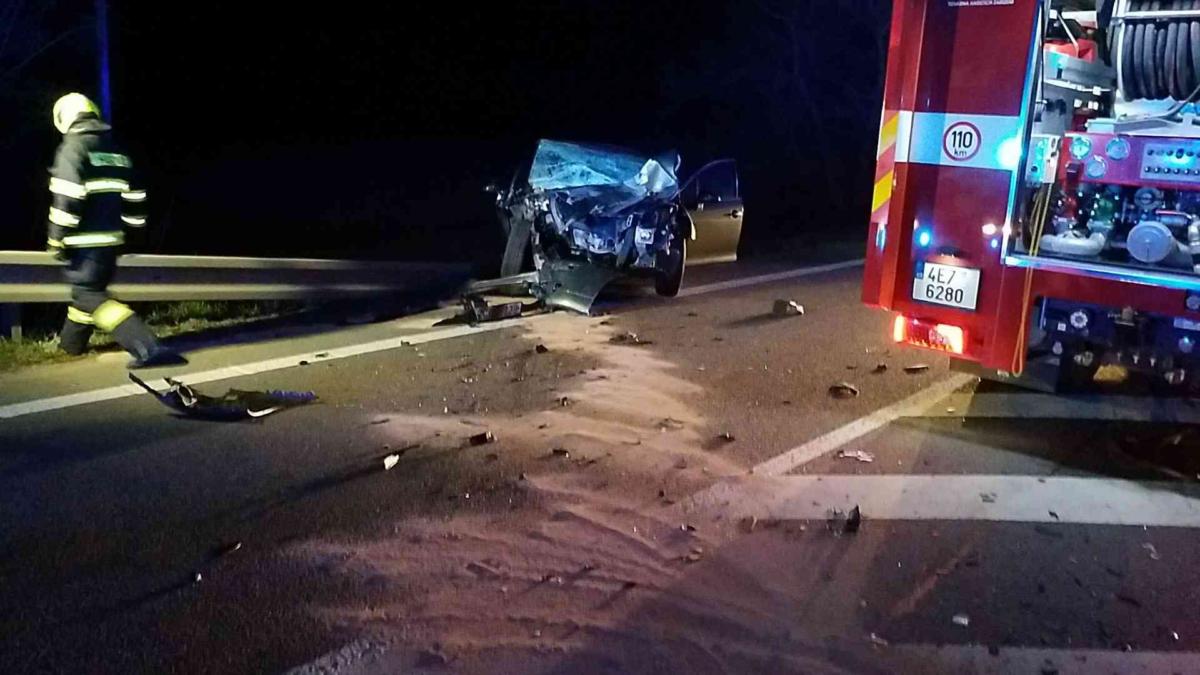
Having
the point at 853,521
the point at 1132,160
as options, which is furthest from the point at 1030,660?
the point at 1132,160

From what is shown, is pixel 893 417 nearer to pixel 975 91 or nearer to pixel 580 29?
pixel 975 91

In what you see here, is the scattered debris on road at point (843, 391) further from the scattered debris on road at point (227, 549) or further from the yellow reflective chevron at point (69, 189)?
the yellow reflective chevron at point (69, 189)

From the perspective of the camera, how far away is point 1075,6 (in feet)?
22.0

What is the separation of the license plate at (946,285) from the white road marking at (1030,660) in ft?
8.51

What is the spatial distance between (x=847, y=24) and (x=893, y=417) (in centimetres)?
1947

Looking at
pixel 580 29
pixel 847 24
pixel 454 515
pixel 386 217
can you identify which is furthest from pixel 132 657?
pixel 580 29

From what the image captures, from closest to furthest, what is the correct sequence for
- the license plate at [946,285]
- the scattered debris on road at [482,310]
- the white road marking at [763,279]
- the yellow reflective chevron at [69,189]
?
1. the license plate at [946,285]
2. the yellow reflective chevron at [69,189]
3. the scattered debris on road at [482,310]
4. the white road marking at [763,279]

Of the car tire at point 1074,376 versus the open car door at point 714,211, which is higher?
the open car door at point 714,211

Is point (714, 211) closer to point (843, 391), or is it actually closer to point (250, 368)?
point (843, 391)

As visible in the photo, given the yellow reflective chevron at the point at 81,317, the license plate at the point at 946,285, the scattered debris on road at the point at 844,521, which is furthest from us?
the yellow reflective chevron at the point at 81,317

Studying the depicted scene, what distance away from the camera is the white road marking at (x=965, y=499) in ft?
17.5

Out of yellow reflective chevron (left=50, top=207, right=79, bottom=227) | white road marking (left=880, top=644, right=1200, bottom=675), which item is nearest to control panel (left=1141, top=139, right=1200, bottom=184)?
white road marking (left=880, top=644, right=1200, bottom=675)

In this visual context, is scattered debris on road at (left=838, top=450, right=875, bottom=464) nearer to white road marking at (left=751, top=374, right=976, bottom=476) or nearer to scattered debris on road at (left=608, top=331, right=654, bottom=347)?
white road marking at (left=751, top=374, right=976, bottom=476)

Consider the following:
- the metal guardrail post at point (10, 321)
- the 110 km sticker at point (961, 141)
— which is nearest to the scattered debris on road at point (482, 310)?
the metal guardrail post at point (10, 321)
